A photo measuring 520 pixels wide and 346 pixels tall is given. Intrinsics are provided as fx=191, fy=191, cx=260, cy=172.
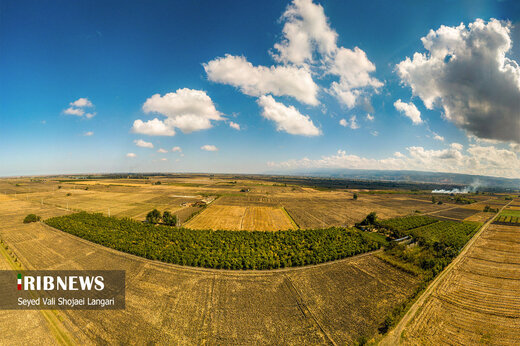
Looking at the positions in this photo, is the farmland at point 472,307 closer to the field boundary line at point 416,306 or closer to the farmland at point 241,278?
the field boundary line at point 416,306

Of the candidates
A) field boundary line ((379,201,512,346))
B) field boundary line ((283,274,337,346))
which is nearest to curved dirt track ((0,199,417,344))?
field boundary line ((283,274,337,346))

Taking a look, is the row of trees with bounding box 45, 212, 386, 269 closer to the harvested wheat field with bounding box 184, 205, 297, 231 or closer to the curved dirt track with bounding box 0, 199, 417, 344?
the curved dirt track with bounding box 0, 199, 417, 344

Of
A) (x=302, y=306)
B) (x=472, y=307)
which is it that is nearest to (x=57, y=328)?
(x=302, y=306)

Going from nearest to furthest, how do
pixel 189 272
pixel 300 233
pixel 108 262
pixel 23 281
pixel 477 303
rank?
pixel 477 303, pixel 23 281, pixel 189 272, pixel 108 262, pixel 300 233

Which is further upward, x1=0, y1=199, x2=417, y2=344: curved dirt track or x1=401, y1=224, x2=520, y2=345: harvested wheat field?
x1=0, y1=199, x2=417, y2=344: curved dirt track

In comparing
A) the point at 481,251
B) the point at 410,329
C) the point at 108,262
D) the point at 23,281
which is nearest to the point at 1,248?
the point at 23,281

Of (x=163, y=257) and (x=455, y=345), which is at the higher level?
(x=163, y=257)

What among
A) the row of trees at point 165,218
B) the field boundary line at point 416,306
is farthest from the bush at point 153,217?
the field boundary line at point 416,306

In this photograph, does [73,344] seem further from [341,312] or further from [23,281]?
[341,312]
